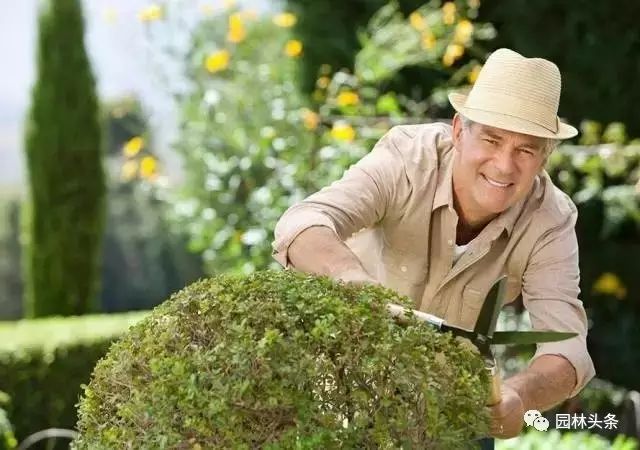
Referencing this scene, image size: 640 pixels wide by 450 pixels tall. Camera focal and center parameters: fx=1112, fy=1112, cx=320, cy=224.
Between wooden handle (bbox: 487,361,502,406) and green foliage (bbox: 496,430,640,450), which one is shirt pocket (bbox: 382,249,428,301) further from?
green foliage (bbox: 496,430,640,450)

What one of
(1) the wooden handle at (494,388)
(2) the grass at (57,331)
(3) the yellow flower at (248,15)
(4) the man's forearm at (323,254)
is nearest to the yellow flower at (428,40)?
(3) the yellow flower at (248,15)

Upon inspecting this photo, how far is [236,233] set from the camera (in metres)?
5.81

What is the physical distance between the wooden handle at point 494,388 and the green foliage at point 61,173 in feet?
20.6

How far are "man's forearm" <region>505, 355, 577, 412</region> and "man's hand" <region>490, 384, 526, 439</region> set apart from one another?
152 mm

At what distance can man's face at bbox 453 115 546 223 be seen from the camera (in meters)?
2.42

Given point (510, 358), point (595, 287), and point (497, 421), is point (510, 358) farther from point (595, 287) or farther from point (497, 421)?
point (497, 421)

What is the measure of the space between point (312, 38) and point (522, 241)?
12.3ft

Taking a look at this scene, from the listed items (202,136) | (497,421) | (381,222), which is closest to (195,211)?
(202,136)

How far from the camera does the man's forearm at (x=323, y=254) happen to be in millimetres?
2191

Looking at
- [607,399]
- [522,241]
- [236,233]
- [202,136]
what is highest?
[522,241]

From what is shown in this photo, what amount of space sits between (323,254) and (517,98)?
23.6 inches

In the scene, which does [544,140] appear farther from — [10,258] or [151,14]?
[10,258]

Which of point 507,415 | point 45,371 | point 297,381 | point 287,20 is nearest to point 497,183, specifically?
point 507,415

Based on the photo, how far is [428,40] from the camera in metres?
5.83
